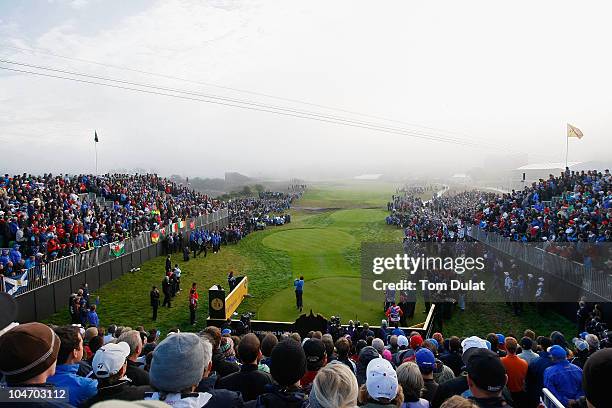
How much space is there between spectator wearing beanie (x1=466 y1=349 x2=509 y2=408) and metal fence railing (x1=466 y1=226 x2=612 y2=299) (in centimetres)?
1356

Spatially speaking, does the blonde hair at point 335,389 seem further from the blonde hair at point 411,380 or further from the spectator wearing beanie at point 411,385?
the blonde hair at point 411,380

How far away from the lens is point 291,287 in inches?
882

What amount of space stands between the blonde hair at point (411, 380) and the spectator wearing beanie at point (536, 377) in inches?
131

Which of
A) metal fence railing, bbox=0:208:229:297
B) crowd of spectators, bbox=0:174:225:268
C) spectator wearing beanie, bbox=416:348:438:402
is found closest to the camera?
spectator wearing beanie, bbox=416:348:438:402

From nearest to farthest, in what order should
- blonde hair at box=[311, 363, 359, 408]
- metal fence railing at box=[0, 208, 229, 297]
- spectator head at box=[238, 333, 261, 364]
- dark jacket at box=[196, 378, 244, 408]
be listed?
blonde hair at box=[311, 363, 359, 408]
dark jacket at box=[196, 378, 244, 408]
spectator head at box=[238, 333, 261, 364]
metal fence railing at box=[0, 208, 229, 297]

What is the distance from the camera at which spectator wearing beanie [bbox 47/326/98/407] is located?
14.0 ft

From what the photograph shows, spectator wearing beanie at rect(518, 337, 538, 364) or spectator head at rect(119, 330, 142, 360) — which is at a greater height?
spectator head at rect(119, 330, 142, 360)

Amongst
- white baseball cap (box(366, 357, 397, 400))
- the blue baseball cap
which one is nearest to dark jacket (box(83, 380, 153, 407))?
white baseball cap (box(366, 357, 397, 400))

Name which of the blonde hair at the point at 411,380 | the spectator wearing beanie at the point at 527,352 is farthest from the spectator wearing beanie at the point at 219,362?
the spectator wearing beanie at the point at 527,352

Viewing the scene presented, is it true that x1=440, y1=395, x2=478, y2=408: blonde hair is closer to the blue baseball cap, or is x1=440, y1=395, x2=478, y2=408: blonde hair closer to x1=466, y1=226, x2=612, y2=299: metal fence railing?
the blue baseball cap

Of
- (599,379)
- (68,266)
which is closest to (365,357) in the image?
Result: (599,379)

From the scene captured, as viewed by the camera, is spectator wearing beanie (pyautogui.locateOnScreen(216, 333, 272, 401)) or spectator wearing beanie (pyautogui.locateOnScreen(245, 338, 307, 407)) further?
spectator wearing beanie (pyautogui.locateOnScreen(216, 333, 272, 401))

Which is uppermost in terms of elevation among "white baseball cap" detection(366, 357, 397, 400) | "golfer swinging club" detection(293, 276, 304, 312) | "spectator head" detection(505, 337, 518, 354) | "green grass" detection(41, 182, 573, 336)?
"white baseball cap" detection(366, 357, 397, 400)

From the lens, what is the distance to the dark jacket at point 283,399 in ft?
12.8
